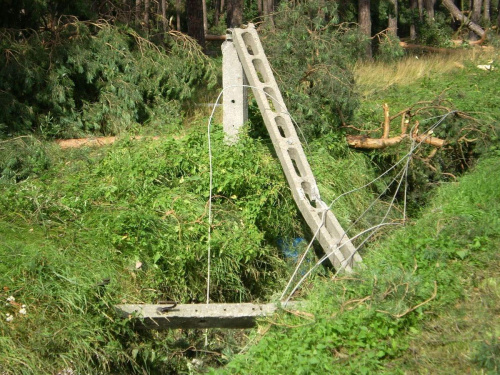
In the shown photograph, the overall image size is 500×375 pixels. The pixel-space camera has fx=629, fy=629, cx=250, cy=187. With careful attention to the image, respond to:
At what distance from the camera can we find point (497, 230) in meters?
5.21

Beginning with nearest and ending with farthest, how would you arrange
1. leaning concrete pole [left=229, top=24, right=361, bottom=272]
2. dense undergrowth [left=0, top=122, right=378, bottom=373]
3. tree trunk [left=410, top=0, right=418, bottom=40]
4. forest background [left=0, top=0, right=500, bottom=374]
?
forest background [left=0, top=0, right=500, bottom=374]
dense undergrowth [left=0, top=122, right=378, bottom=373]
leaning concrete pole [left=229, top=24, right=361, bottom=272]
tree trunk [left=410, top=0, right=418, bottom=40]

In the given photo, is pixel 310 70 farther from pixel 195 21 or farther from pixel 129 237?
pixel 195 21

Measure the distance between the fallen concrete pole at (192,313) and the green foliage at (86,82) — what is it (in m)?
3.61

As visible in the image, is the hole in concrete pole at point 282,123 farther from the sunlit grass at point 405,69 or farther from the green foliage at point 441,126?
the sunlit grass at point 405,69

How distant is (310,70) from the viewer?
27.5 feet

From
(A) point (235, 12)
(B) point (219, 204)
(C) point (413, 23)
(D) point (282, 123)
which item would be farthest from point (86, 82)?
(C) point (413, 23)

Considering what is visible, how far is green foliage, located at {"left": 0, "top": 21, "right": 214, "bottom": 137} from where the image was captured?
8.06m

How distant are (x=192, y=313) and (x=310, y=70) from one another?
4.31 metres

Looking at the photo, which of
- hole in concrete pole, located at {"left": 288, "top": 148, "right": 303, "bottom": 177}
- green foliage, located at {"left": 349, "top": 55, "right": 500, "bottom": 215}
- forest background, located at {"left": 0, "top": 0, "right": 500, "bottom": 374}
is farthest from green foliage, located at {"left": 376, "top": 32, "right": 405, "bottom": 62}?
hole in concrete pole, located at {"left": 288, "top": 148, "right": 303, "bottom": 177}

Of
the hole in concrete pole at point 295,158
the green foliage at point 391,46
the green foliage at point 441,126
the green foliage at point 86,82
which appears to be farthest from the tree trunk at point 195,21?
the hole in concrete pole at point 295,158

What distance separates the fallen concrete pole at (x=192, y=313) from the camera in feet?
16.9

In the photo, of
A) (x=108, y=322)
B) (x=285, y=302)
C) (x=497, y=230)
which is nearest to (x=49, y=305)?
(x=108, y=322)

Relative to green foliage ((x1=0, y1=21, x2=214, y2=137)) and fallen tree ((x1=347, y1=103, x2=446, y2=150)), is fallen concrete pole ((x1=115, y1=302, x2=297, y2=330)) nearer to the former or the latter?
green foliage ((x1=0, y1=21, x2=214, y2=137))

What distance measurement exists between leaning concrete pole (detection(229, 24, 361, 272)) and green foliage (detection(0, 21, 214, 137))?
147cm
